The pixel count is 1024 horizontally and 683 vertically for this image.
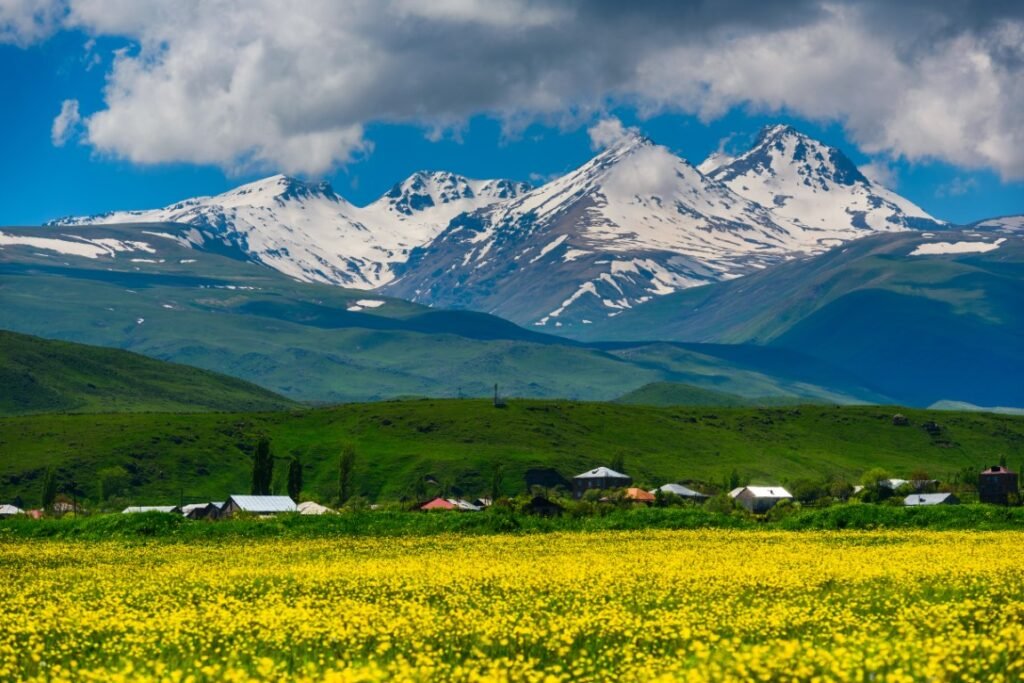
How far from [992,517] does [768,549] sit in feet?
109

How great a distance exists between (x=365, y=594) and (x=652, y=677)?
67.4 ft

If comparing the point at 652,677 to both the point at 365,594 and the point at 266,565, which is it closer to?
the point at 365,594

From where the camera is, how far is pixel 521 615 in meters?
42.3

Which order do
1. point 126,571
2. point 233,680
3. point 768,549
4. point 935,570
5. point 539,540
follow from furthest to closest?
point 539,540
point 768,549
point 126,571
point 935,570
point 233,680

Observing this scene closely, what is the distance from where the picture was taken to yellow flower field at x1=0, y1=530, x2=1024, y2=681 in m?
30.8

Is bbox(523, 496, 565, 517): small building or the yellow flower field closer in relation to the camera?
the yellow flower field

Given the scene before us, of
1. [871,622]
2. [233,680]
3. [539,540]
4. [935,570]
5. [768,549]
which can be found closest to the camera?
[233,680]

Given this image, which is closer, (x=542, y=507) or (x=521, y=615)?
(x=521, y=615)

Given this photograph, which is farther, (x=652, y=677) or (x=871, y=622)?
(x=871, y=622)

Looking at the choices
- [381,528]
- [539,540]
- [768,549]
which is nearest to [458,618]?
[768,549]

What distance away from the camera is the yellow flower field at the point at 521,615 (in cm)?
3081

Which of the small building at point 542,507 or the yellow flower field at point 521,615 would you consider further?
the small building at point 542,507

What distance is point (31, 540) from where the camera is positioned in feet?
278

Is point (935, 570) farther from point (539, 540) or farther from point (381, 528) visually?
point (381, 528)
